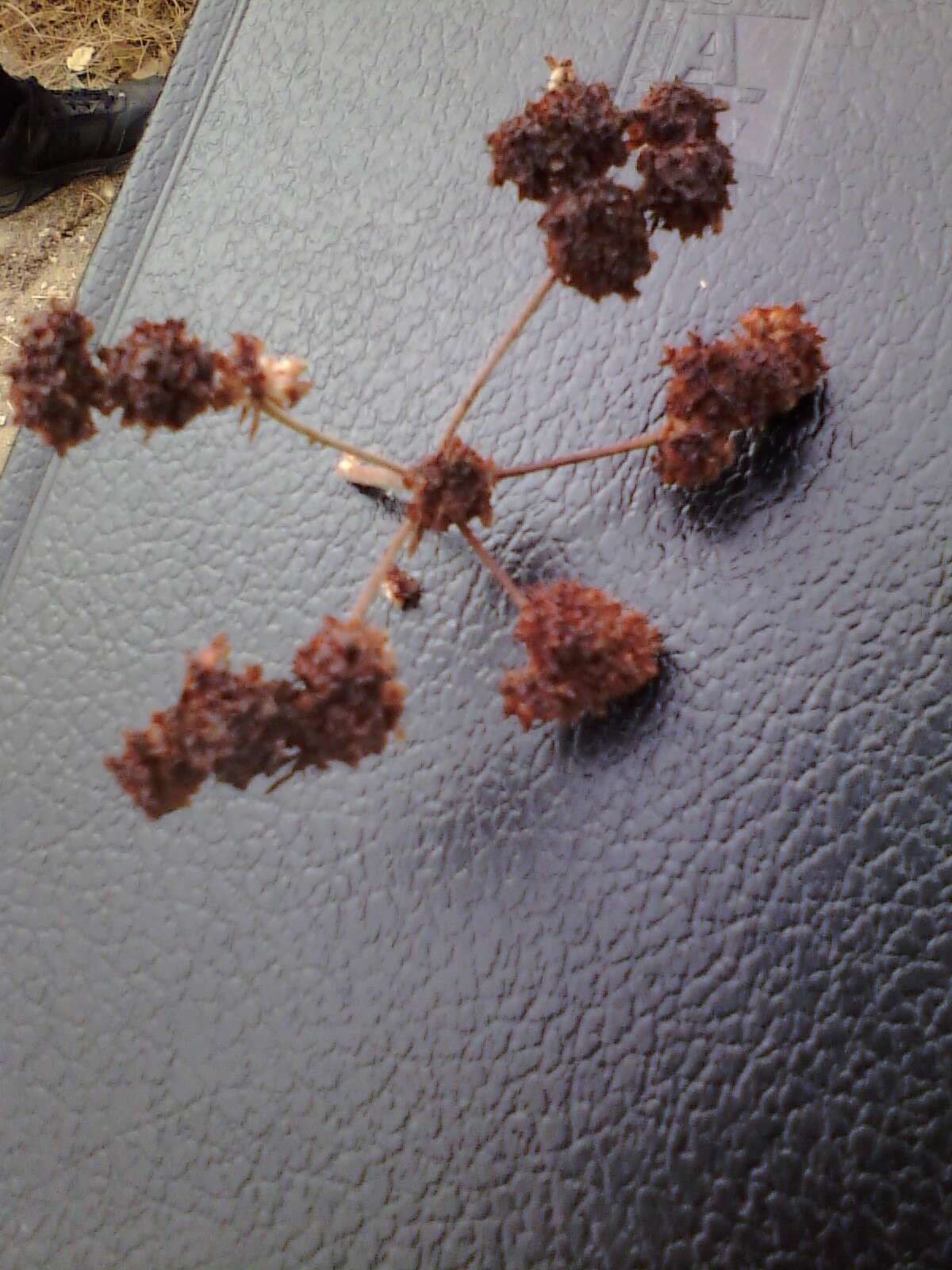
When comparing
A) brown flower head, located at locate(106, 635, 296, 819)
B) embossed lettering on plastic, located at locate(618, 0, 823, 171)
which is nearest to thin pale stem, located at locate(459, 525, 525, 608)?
brown flower head, located at locate(106, 635, 296, 819)

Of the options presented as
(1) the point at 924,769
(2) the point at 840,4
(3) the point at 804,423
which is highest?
(2) the point at 840,4

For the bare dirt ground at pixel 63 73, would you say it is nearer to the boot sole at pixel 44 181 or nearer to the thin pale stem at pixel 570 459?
the boot sole at pixel 44 181

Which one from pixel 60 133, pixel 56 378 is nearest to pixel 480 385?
pixel 56 378

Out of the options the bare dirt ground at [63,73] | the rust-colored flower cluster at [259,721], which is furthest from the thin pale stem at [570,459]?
the bare dirt ground at [63,73]

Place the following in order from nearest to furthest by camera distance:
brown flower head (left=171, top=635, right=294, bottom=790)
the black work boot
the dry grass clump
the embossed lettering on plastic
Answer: brown flower head (left=171, top=635, right=294, bottom=790) → the embossed lettering on plastic → the black work boot → the dry grass clump

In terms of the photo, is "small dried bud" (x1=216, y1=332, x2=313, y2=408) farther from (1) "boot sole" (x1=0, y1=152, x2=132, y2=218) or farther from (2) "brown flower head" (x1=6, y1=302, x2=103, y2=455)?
(1) "boot sole" (x1=0, y1=152, x2=132, y2=218)

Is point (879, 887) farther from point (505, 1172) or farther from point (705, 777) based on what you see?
point (505, 1172)

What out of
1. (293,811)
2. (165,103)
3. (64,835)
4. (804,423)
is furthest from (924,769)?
Result: (165,103)
